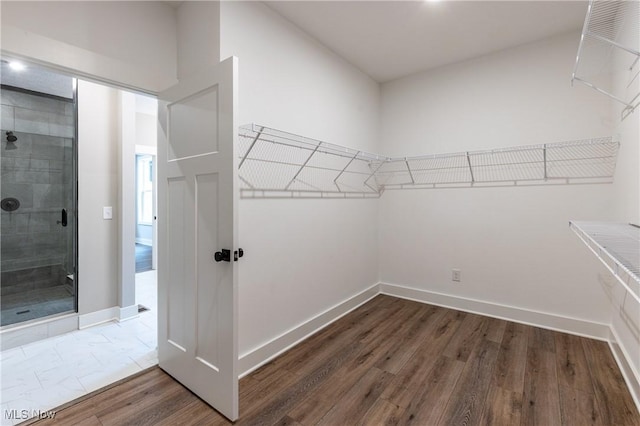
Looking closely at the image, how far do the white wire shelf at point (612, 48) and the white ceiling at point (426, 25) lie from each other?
38cm

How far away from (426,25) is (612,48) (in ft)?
4.18

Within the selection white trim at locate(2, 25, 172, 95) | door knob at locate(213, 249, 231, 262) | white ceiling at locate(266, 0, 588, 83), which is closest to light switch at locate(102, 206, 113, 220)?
white trim at locate(2, 25, 172, 95)

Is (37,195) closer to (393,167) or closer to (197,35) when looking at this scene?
(197,35)

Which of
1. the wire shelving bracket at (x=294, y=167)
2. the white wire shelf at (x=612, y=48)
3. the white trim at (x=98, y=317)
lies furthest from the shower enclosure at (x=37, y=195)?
the white wire shelf at (x=612, y=48)

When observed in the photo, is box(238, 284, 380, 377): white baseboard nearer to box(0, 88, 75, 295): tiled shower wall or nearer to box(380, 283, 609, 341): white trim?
box(380, 283, 609, 341): white trim

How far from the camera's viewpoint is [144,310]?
3.19 m

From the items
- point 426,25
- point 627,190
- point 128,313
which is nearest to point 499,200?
point 627,190

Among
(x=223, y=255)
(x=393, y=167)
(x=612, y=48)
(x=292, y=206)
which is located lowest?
(x=223, y=255)

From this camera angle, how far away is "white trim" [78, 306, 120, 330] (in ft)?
8.92

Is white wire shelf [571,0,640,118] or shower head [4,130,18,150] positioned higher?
white wire shelf [571,0,640,118]

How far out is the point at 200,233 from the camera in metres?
1.77

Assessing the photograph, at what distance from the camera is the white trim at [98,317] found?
2719 millimetres

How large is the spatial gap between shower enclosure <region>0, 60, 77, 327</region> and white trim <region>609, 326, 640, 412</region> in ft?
13.9

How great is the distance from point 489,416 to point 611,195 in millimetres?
2058
